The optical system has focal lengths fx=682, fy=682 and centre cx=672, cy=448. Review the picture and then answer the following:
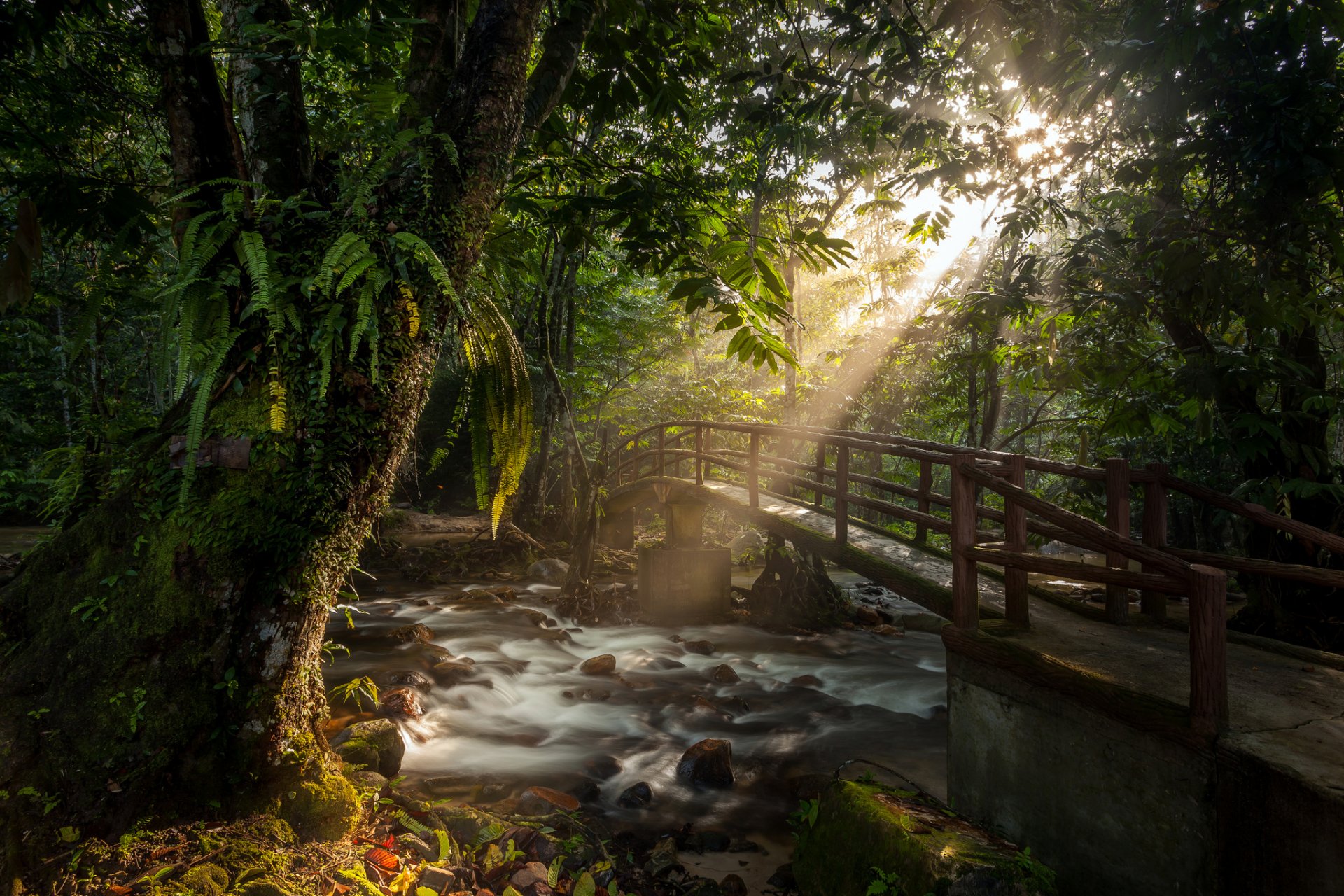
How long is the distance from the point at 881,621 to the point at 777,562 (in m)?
2.22

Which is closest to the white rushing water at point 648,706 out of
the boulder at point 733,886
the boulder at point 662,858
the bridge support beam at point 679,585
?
the bridge support beam at point 679,585

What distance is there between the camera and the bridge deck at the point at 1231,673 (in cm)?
324

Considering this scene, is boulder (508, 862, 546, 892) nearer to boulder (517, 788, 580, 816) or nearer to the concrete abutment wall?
boulder (517, 788, 580, 816)

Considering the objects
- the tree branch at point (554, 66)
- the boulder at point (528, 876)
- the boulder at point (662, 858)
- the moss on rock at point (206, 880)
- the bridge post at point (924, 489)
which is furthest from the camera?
the bridge post at point (924, 489)

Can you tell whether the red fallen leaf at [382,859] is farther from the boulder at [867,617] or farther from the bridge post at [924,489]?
the boulder at [867,617]

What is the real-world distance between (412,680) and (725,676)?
13.3 feet

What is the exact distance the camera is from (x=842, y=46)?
16.9 feet

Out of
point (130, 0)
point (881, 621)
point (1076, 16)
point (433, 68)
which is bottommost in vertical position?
point (881, 621)

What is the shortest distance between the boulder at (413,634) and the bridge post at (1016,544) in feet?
25.9

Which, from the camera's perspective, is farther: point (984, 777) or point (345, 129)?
point (984, 777)

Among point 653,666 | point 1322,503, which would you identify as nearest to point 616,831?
point 653,666

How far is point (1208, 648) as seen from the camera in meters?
3.28

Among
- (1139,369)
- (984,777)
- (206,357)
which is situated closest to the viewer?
(206,357)

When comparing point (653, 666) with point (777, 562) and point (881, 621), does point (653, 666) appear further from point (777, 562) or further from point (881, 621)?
point (881, 621)
